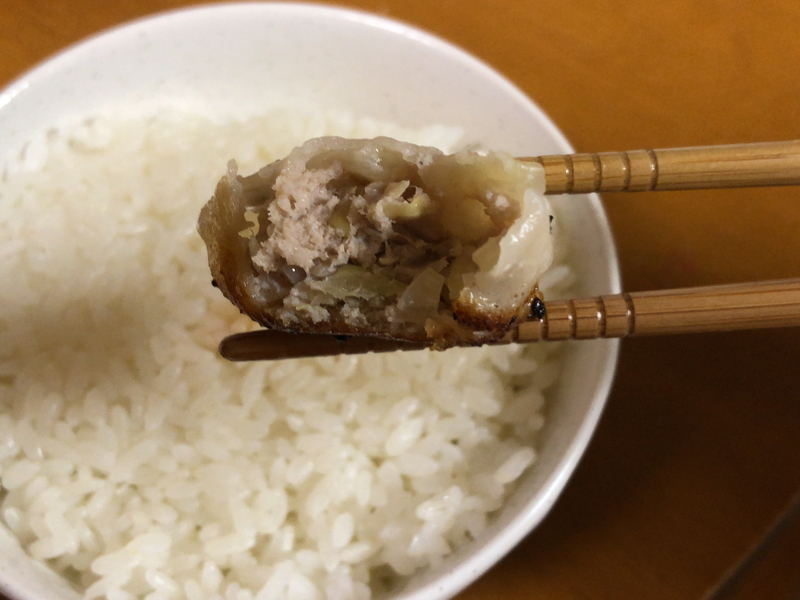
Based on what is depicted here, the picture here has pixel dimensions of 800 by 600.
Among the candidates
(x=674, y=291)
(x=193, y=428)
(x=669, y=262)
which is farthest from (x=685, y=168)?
(x=193, y=428)

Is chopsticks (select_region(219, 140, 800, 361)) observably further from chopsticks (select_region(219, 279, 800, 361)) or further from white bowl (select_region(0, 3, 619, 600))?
white bowl (select_region(0, 3, 619, 600))

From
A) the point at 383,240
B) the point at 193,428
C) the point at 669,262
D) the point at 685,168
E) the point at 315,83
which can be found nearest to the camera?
the point at 383,240

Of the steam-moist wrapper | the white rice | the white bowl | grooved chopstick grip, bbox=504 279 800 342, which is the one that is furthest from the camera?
the white bowl

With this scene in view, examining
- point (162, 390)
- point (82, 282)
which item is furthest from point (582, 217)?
point (82, 282)

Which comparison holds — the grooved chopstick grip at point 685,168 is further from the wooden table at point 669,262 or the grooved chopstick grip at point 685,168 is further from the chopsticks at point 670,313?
the wooden table at point 669,262

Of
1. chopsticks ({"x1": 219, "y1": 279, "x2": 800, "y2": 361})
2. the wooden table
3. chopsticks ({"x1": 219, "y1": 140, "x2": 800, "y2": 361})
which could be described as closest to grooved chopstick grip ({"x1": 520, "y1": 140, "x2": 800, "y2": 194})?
chopsticks ({"x1": 219, "y1": 140, "x2": 800, "y2": 361})

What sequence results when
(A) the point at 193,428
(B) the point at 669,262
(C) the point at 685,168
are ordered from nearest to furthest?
(C) the point at 685,168
(A) the point at 193,428
(B) the point at 669,262

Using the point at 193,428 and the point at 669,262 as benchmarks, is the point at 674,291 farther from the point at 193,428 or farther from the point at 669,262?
the point at 193,428
